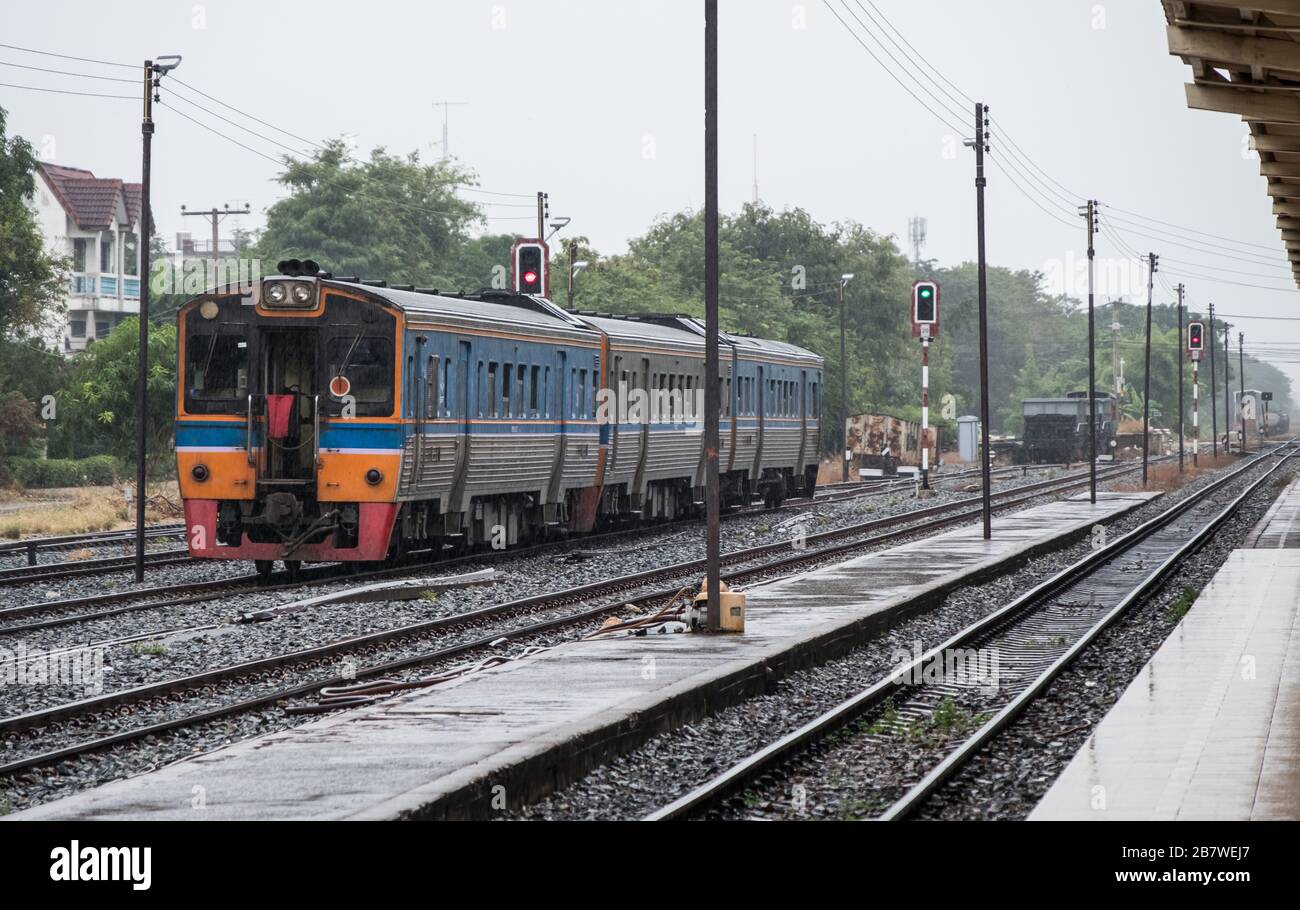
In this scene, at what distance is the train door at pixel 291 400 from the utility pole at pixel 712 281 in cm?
614

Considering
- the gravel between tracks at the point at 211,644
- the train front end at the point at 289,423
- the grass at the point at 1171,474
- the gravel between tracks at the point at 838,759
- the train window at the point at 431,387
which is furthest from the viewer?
the grass at the point at 1171,474

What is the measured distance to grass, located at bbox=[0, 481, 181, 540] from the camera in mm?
30531

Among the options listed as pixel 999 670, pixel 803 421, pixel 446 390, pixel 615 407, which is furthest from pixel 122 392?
pixel 999 670

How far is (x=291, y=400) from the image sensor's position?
2102 centimetres

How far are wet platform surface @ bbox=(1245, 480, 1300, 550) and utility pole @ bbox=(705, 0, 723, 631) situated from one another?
1472cm

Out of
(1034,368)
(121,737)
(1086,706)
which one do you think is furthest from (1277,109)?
(1034,368)

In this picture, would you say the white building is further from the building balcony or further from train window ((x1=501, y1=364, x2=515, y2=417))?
train window ((x1=501, y1=364, x2=515, y2=417))

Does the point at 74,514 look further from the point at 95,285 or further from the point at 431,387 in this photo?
the point at 95,285

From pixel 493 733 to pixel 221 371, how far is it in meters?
11.5

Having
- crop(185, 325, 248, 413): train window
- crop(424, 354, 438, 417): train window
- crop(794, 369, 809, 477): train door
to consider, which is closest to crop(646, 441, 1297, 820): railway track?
crop(424, 354, 438, 417): train window

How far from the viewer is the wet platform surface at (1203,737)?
898cm

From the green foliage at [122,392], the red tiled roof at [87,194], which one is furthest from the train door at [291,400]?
the red tiled roof at [87,194]

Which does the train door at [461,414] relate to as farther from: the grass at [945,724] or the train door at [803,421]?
the train door at [803,421]
